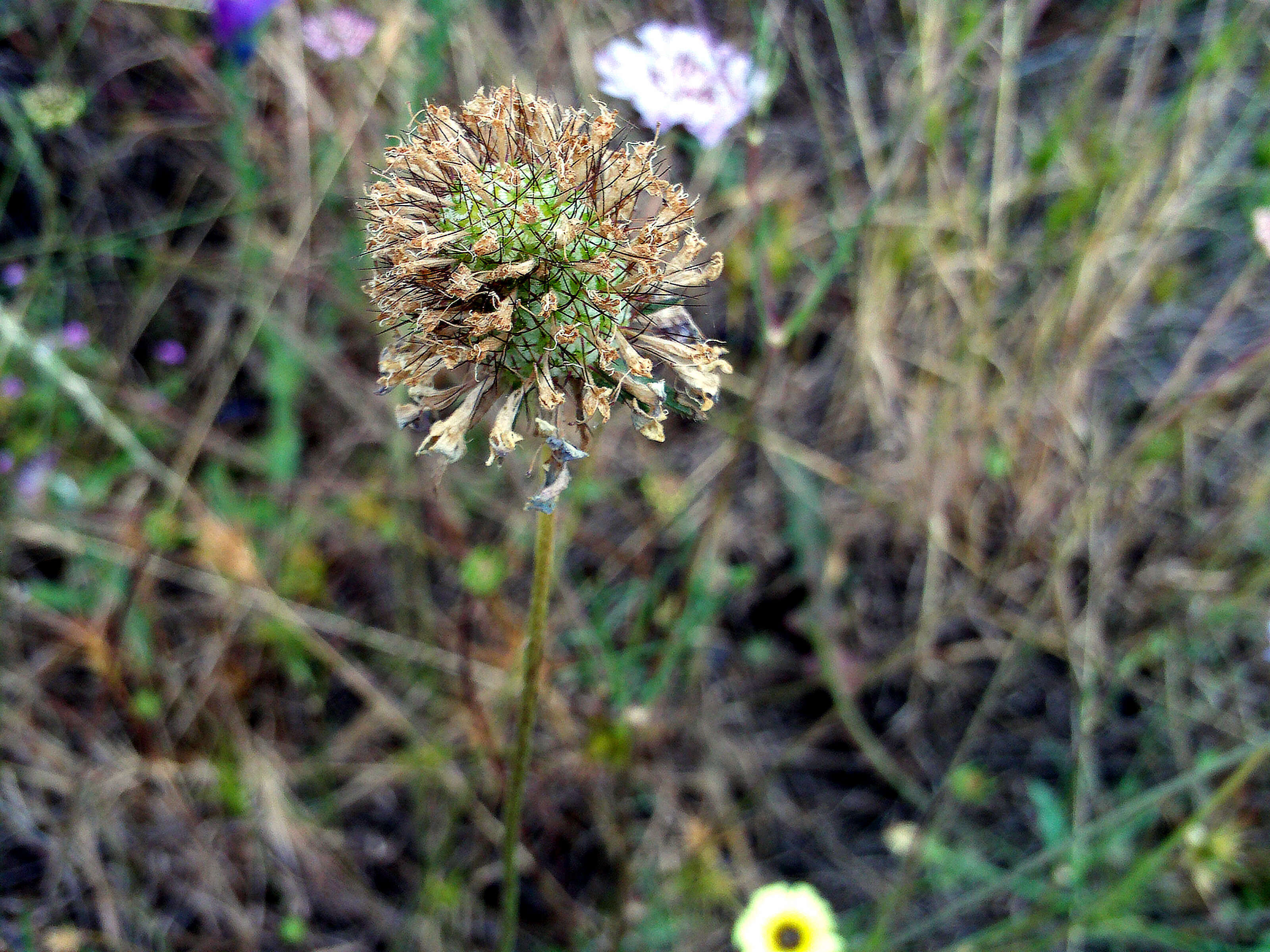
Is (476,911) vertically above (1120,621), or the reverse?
(1120,621)

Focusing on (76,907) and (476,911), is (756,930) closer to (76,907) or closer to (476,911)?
(476,911)

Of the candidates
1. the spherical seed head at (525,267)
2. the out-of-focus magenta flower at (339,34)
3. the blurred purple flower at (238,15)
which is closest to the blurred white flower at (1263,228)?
the spherical seed head at (525,267)

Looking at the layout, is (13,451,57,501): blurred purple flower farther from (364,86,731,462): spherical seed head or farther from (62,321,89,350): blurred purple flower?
(364,86,731,462): spherical seed head

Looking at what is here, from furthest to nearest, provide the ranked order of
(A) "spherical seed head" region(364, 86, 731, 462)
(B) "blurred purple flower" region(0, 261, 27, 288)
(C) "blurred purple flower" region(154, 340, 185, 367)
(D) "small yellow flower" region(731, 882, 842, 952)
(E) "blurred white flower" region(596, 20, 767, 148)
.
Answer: (C) "blurred purple flower" region(154, 340, 185, 367)
(B) "blurred purple flower" region(0, 261, 27, 288)
(D) "small yellow flower" region(731, 882, 842, 952)
(E) "blurred white flower" region(596, 20, 767, 148)
(A) "spherical seed head" region(364, 86, 731, 462)

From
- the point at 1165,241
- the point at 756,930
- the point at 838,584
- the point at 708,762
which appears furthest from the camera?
the point at 1165,241

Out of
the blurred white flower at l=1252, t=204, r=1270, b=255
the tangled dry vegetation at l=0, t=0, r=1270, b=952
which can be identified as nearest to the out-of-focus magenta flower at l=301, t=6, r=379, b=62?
the tangled dry vegetation at l=0, t=0, r=1270, b=952

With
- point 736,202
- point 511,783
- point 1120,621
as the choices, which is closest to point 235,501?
point 511,783

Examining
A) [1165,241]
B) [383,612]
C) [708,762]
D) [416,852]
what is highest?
[1165,241]
